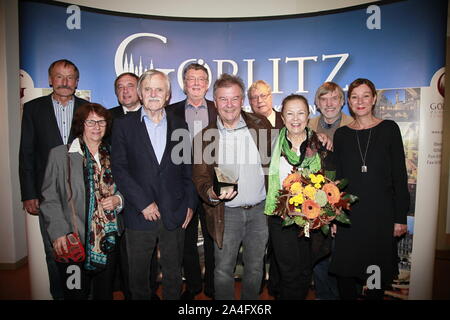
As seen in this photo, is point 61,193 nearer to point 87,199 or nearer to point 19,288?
point 87,199

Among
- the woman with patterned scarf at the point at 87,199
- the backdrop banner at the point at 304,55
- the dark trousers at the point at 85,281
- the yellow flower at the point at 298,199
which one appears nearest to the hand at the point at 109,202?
the woman with patterned scarf at the point at 87,199

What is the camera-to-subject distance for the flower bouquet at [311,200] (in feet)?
7.70

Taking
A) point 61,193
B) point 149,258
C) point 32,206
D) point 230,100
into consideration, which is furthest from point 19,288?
point 230,100

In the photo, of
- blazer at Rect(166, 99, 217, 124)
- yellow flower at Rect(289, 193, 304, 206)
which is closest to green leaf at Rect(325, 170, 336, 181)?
yellow flower at Rect(289, 193, 304, 206)

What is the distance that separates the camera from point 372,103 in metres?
2.63

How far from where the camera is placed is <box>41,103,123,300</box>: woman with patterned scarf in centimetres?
242

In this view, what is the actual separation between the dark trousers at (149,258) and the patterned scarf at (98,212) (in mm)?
176

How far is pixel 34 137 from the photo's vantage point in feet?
8.86

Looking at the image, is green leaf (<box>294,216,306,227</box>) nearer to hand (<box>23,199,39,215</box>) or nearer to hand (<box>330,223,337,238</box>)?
hand (<box>330,223,337,238</box>)

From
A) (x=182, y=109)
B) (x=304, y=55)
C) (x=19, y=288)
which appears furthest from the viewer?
(x=19, y=288)

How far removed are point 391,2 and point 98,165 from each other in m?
2.94

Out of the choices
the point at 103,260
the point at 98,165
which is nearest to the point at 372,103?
the point at 98,165

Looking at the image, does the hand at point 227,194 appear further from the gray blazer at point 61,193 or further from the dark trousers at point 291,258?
the gray blazer at point 61,193

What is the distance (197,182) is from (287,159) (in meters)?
0.75
